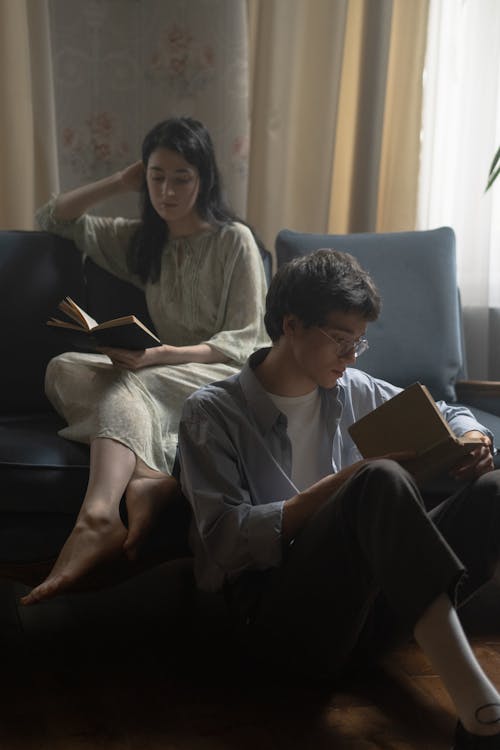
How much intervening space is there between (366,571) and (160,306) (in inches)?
49.6

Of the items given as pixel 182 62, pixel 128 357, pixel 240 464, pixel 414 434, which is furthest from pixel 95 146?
pixel 414 434

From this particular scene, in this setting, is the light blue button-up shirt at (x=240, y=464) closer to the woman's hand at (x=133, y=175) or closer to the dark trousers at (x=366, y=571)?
the dark trousers at (x=366, y=571)

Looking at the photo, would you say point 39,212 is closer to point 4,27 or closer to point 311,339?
point 4,27

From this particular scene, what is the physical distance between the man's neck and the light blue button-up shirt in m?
0.03

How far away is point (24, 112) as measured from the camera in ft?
9.37

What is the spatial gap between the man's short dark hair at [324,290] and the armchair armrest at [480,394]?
105 centimetres

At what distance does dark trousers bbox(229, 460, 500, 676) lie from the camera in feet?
4.58

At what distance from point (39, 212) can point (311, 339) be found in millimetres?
1282

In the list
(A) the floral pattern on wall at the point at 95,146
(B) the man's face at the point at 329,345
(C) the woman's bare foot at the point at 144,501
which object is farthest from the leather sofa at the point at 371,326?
(B) the man's face at the point at 329,345

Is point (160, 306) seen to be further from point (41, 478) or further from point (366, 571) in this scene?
point (366, 571)

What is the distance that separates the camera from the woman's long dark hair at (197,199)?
250cm

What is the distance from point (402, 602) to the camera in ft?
4.59

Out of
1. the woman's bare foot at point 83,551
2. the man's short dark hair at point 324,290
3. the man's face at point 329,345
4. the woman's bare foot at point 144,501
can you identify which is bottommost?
the woman's bare foot at point 83,551

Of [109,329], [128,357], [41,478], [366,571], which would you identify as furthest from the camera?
[128,357]
